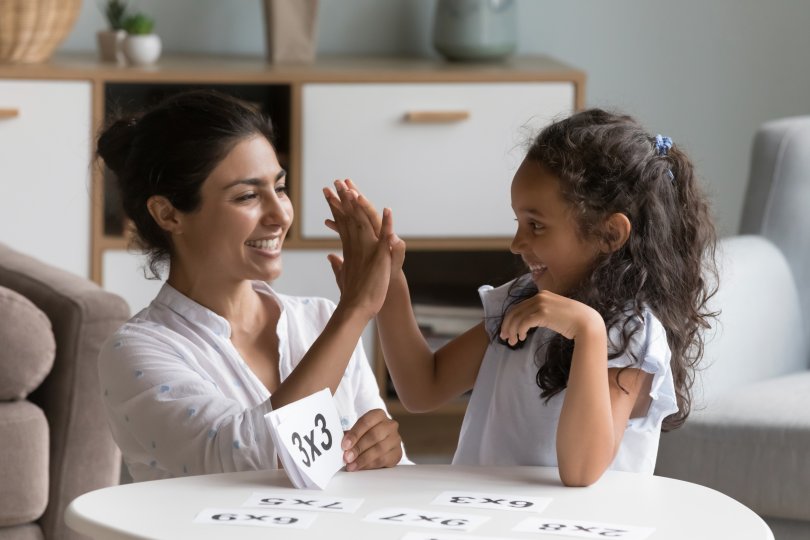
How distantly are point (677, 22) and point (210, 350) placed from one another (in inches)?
87.2

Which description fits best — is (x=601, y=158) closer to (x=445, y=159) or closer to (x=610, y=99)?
(x=445, y=159)

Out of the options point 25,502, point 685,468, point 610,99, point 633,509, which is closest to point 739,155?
point 610,99

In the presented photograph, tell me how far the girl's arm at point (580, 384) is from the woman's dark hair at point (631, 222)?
0.40ft

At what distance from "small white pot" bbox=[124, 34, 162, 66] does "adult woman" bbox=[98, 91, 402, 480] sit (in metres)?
1.36

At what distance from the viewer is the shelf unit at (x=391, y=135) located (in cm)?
298

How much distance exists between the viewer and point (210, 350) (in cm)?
161

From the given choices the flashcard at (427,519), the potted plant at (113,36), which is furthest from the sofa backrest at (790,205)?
the flashcard at (427,519)

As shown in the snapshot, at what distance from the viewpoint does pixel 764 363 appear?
2424mm

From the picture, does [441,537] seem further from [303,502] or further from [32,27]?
[32,27]

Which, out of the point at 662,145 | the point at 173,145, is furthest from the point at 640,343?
the point at 173,145

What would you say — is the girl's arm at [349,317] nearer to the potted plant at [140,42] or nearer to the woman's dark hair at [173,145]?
the woman's dark hair at [173,145]

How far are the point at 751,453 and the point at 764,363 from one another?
1.21ft

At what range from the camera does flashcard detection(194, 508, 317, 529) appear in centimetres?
115

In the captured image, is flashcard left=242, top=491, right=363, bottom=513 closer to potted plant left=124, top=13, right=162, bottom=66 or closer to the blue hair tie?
the blue hair tie
